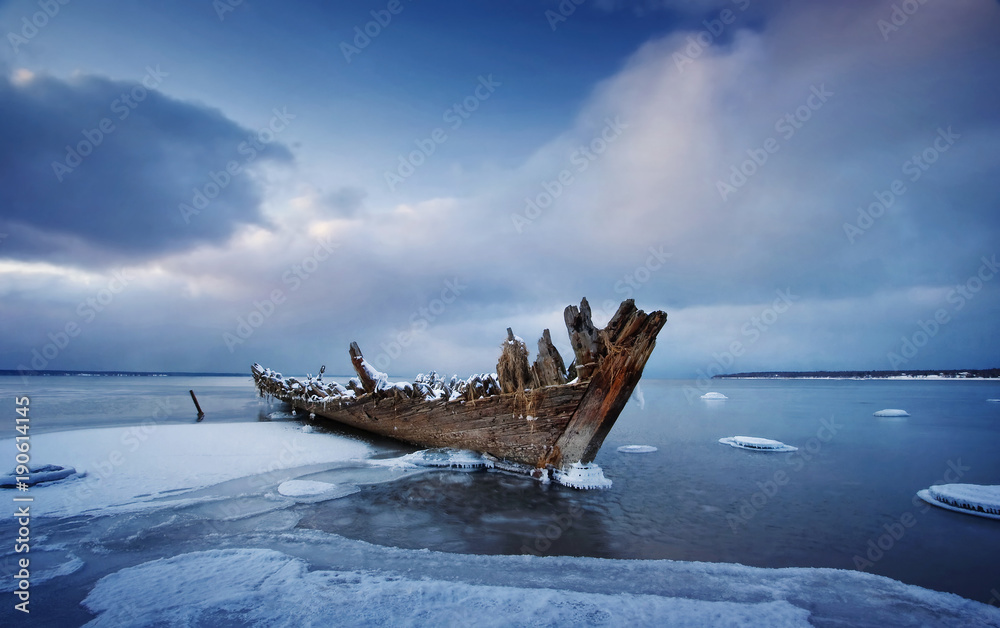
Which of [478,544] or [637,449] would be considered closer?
[478,544]

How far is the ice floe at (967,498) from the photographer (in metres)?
6.39

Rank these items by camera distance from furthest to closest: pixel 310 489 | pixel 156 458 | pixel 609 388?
pixel 156 458 < pixel 609 388 < pixel 310 489

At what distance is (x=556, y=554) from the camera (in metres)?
4.75

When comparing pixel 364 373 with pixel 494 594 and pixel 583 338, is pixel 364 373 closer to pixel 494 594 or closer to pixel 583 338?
pixel 583 338

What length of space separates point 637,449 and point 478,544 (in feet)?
27.4

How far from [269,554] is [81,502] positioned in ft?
13.1

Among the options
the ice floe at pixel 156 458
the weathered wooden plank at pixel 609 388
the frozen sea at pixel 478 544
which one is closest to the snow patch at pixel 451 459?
the frozen sea at pixel 478 544

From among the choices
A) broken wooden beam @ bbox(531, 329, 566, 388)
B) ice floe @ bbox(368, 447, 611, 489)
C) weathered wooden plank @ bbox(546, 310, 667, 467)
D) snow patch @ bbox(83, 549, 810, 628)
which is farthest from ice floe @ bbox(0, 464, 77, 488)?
weathered wooden plank @ bbox(546, 310, 667, 467)

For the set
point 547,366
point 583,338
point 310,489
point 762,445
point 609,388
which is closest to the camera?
point 310,489

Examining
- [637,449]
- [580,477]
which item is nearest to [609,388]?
[580,477]

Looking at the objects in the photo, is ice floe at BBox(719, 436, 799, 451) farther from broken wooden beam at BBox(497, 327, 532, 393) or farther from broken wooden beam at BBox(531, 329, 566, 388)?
broken wooden beam at BBox(497, 327, 532, 393)

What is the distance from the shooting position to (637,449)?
1202cm

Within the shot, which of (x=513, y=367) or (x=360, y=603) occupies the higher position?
(x=513, y=367)

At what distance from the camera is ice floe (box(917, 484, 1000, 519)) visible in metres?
6.39
